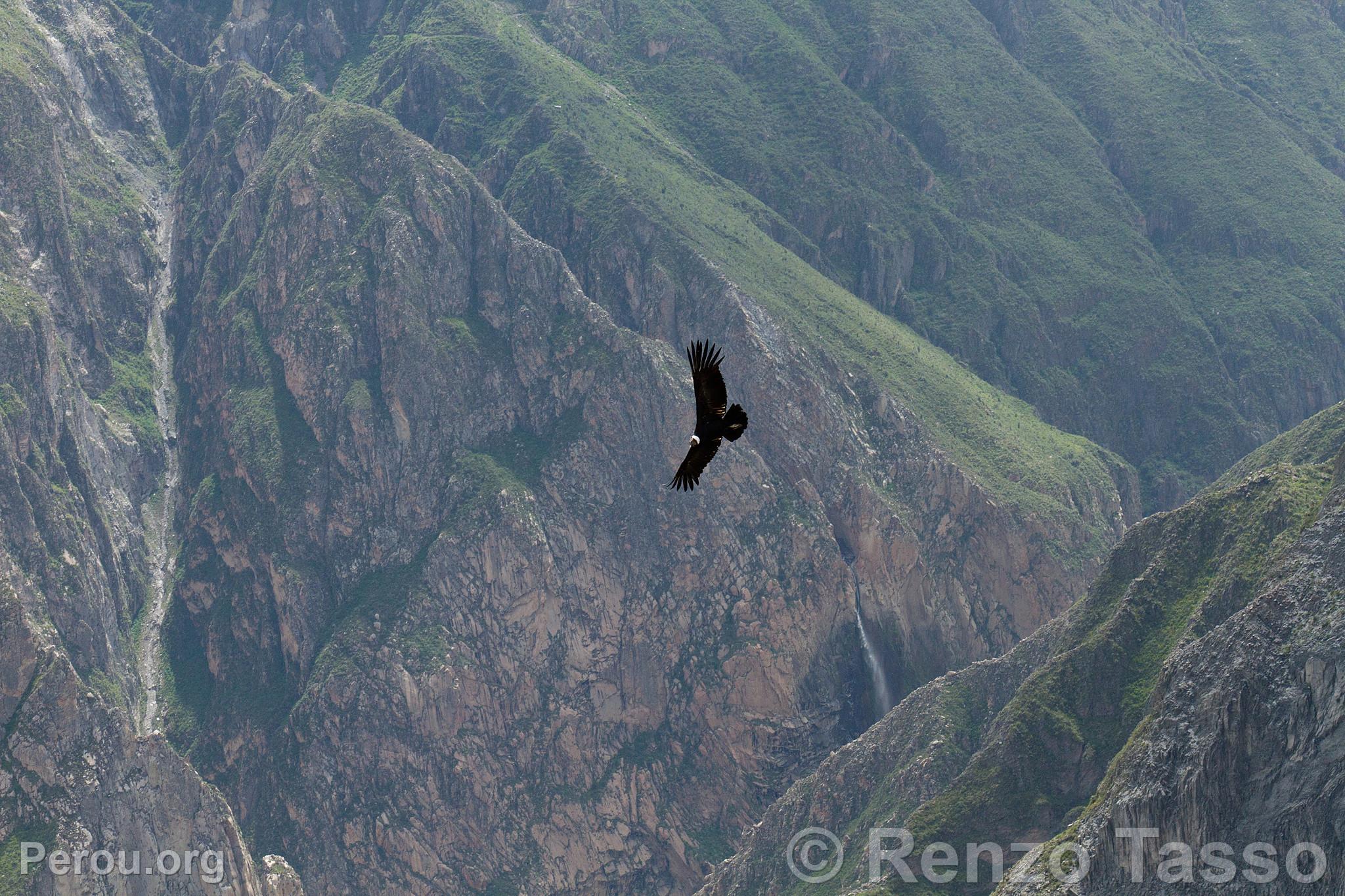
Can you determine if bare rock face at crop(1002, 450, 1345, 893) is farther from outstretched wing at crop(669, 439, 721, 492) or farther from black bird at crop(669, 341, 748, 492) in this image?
black bird at crop(669, 341, 748, 492)

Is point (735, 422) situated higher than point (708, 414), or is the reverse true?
point (735, 422)

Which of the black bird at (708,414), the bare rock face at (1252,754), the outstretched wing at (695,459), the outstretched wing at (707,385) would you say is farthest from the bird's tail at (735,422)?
the bare rock face at (1252,754)

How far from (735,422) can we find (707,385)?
219 centimetres

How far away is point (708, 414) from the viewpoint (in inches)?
3691

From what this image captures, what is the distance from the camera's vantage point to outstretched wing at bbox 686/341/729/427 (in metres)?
93.1

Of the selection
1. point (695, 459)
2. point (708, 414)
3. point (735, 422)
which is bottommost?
point (695, 459)

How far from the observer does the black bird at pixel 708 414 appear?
304 feet

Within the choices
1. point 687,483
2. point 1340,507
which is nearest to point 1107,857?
point 1340,507

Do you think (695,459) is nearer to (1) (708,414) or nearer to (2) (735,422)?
(1) (708,414)

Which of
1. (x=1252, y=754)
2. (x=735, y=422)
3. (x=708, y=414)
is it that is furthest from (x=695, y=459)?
(x=1252, y=754)

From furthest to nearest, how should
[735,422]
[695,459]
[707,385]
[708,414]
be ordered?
[695,459] < [708,414] < [707,385] < [735,422]

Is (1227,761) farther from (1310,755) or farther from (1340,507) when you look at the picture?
(1340,507)

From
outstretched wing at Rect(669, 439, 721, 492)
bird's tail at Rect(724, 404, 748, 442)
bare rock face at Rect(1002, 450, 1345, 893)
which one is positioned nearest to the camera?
Answer: bird's tail at Rect(724, 404, 748, 442)

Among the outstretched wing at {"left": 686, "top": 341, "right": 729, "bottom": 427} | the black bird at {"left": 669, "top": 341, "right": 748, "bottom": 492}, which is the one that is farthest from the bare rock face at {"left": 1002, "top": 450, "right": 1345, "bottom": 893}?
the outstretched wing at {"left": 686, "top": 341, "right": 729, "bottom": 427}
